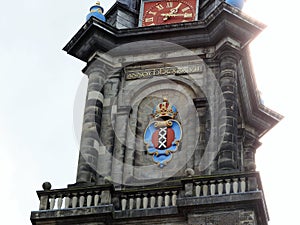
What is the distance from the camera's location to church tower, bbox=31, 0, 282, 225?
101 feet

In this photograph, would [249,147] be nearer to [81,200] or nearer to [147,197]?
[147,197]

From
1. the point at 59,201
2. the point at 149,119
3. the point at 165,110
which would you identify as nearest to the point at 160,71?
the point at 165,110

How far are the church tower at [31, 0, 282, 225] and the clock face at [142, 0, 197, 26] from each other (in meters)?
0.05

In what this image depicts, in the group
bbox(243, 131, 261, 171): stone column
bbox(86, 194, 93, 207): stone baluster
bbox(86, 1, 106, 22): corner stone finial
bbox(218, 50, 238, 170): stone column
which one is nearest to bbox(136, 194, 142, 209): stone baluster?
bbox(86, 194, 93, 207): stone baluster

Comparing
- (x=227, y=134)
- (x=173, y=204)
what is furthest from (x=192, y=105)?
(x=173, y=204)

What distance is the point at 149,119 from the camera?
3541 cm

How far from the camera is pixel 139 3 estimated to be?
38.9 meters

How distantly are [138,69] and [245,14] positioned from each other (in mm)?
4393

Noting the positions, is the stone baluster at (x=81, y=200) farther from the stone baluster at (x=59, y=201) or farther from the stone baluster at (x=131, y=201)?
the stone baluster at (x=131, y=201)

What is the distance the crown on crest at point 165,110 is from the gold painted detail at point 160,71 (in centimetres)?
108

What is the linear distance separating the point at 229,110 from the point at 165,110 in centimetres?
282

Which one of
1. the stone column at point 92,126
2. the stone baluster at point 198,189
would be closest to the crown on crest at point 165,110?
the stone column at point 92,126

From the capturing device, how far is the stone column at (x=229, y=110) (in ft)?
105

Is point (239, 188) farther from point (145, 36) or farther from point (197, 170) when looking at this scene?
point (145, 36)
